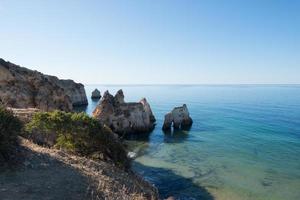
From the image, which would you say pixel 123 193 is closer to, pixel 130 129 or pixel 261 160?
pixel 261 160

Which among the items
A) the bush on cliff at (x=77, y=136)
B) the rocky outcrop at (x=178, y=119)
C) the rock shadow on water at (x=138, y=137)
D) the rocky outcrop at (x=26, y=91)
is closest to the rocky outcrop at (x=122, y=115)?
the rock shadow on water at (x=138, y=137)

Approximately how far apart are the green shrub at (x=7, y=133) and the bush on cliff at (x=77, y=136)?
20.5 ft

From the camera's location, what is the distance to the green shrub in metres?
14.8

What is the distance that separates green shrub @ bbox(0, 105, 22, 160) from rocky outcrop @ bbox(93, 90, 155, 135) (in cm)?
4554

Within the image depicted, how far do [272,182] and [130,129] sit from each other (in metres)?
36.6

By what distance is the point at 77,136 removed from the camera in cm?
2267

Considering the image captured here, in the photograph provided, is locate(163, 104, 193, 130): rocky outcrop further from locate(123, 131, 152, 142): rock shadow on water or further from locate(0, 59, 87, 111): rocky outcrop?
locate(0, 59, 87, 111): rocky outcrop

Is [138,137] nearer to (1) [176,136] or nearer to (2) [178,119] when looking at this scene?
(1) [176,136]

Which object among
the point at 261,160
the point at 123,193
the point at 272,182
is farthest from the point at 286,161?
the point at 123,193

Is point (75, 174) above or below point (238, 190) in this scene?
above

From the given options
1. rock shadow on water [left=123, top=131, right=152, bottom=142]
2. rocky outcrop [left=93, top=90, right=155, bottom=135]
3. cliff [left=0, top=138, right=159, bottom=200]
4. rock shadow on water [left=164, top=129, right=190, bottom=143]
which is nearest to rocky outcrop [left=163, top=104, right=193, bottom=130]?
rock shadow on water [left=164, top=129, right=190, bottom=143]

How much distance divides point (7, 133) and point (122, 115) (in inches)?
1998

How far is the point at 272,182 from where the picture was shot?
3325 cm

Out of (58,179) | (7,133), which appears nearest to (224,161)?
(58,179)
